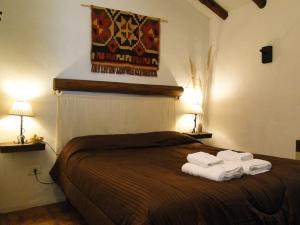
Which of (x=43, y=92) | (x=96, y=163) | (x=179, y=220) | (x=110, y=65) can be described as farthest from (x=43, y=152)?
(x=179, y=220)

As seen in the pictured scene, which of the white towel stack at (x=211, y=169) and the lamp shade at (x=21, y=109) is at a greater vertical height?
the lamp shade at (x=21, y=109)

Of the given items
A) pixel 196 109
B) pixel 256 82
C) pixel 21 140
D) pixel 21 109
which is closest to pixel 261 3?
pixel 256 82

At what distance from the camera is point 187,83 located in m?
3.91

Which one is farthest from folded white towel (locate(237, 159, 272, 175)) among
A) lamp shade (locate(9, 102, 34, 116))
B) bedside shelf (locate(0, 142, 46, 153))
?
lamp shade (locate(9, 102, 34, 116))

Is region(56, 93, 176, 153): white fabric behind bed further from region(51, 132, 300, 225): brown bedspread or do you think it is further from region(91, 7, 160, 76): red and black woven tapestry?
region(51, 132, 300, 225): brown bedspread

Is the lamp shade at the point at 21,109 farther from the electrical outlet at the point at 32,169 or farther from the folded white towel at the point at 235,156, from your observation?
the folded white towel at the point at 235,156

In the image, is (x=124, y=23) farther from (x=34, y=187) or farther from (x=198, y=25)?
(x=34, y=187)

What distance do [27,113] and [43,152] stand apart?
1.66 ft

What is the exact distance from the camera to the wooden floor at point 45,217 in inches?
96.9

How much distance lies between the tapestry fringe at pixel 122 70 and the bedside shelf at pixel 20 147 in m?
1.03

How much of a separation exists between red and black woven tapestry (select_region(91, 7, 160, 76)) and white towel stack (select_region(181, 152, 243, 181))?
5.58 ft

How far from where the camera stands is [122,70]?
332cm

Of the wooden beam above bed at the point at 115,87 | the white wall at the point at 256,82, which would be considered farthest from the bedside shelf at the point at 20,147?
the white wall at the point at 256,82

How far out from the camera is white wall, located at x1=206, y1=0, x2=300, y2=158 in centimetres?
303
